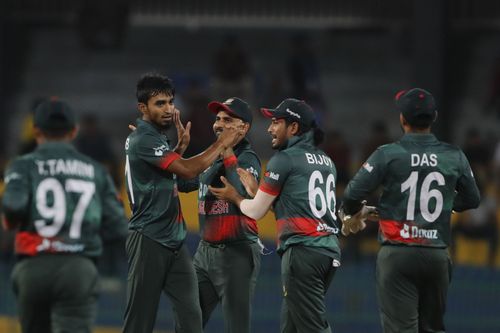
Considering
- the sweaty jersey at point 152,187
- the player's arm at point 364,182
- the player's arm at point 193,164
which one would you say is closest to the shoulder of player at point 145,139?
the sweaty jersey at point 152,187

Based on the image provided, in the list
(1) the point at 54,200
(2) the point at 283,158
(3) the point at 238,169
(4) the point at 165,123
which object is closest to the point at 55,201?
(1) the point at 54,200

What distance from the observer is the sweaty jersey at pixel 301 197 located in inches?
361

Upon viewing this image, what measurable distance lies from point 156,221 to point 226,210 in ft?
2.27

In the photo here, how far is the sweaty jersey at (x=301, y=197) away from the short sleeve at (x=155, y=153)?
0.76 m

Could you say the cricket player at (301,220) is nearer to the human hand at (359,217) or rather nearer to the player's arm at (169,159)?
the human hand at (359,217)

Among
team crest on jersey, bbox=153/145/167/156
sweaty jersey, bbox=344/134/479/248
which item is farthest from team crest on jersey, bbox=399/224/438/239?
team crest on jersey, bbox=153/145/167/156

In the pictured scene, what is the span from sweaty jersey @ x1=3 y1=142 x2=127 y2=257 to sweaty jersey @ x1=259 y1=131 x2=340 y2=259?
61.0 inches

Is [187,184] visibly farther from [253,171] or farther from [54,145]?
[54,145]

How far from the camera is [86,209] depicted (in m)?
8.05

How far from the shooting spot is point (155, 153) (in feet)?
29.5

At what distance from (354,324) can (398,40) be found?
8893 millimetres

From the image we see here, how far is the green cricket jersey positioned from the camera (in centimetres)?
948

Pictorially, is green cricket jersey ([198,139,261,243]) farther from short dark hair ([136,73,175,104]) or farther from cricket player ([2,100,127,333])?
cricket player ([2,100,127,333])

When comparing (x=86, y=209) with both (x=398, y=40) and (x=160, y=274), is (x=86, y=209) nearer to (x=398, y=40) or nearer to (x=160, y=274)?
(x=160, y=274)
